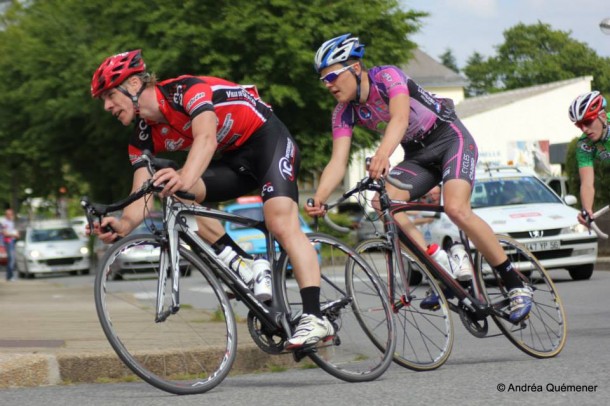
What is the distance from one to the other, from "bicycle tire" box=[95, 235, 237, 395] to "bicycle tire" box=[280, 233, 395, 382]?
0.47 m

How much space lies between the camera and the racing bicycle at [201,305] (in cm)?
607

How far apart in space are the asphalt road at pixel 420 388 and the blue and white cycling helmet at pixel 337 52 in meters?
1.82

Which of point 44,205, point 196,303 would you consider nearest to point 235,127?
point 196,303

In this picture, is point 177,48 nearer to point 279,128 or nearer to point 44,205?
point 279,128

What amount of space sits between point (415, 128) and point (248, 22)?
21.8 meters

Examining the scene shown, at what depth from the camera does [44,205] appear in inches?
3282

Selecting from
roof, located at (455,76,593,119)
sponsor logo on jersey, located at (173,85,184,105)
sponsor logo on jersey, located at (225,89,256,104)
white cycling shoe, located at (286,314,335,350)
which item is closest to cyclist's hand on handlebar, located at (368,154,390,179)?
sponsor logo on jersey, located at (225,89,256,104)

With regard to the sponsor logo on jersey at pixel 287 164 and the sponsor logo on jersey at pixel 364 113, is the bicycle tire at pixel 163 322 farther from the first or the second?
the sponsor logo on jersey at pixel 364 113

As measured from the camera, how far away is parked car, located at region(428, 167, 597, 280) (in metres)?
16.7

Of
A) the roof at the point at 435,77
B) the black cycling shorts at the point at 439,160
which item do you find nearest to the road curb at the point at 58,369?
the black cycling shorts at the point at 439,160

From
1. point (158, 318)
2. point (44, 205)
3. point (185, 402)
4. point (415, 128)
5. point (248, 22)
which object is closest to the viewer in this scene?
point (185, 402)

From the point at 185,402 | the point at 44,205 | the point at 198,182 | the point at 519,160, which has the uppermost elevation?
the point at 198,182

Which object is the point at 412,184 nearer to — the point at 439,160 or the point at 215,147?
the point at 439,160

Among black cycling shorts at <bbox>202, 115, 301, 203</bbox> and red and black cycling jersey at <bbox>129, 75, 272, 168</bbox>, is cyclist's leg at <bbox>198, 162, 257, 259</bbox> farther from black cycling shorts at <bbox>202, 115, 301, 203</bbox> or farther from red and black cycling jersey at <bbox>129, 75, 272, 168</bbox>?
red and black cycling jersey at <bbox>129, 75, 272, 168</bbox>
